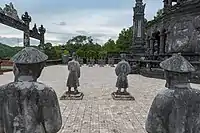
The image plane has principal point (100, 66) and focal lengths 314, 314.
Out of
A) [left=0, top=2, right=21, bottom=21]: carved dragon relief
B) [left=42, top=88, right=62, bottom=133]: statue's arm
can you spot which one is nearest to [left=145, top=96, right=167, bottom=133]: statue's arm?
[left=42, top=88, right=62, bottom=133]: statue's arm

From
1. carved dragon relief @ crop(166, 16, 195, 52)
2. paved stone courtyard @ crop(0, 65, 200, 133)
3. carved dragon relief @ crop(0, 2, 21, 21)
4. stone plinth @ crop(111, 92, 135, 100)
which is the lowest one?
paved stone courtyard @ crop(0, 65, 200, 133)

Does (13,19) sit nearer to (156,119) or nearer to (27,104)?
(27,104)

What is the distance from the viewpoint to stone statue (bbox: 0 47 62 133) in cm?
329

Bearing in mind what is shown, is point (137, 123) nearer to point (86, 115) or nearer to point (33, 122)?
point (86, 115)

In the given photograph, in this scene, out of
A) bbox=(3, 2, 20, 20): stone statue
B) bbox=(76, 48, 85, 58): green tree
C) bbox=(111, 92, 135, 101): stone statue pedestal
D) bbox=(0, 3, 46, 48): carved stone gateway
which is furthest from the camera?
bbox=(76, 48, 85, 58): green tree

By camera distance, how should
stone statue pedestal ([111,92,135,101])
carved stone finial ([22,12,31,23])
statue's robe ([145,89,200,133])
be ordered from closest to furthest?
1. statue's robe ([145,89,200,133])
2. stone statue pedestal ([111,92,135,101])
3. carved stone finial ([22,12,31,23])

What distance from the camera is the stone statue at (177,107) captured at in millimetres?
3258

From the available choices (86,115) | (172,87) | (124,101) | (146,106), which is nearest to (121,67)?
(124,101)

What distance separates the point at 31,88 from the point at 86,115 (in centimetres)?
599

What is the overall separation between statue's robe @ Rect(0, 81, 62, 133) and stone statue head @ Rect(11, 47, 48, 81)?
10 centimetres

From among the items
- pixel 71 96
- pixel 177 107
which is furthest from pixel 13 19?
pixel 177 107

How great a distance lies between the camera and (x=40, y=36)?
106 ft

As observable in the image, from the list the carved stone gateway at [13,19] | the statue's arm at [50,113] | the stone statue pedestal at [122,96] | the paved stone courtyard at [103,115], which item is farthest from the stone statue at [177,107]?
the carved stone gateway at [13,19]

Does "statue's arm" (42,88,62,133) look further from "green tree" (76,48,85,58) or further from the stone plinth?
"green tree" (76,48,85,58)
